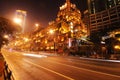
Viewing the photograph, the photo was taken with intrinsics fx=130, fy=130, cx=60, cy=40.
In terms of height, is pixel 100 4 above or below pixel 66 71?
above

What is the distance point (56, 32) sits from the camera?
76.2 metres

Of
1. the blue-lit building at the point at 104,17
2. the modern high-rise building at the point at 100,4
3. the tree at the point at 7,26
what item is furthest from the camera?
the modern high-rise building at the point at 100,4

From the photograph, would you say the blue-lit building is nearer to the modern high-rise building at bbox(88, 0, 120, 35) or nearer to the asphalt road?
the modern high-rise building at bbox(88, 0, 120, 35)

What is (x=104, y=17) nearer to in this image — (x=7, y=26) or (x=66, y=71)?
(x=66, y=71)

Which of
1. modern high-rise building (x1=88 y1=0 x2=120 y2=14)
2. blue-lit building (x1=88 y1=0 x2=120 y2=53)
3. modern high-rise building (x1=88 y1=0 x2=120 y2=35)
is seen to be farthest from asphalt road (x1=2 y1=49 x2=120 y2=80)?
modern high-rise building (x1=88 y1=0 x2=120 y2=14)

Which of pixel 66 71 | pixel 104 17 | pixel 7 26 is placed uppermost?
pixel 104 17

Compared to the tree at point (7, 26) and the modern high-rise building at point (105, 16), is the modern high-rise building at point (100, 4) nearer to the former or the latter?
the modern high-rise building at point (105, 16)

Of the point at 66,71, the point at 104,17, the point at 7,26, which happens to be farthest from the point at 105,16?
the point at 7,26

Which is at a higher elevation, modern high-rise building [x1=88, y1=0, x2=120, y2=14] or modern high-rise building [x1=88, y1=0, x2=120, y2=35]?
modern high-rise building [x1=88, y1=0, x2=120, y2=14]

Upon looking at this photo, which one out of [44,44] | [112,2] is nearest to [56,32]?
[44,44]

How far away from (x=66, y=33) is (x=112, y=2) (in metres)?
61.6

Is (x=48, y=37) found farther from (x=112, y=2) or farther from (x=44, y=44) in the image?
(x=112, y=2)

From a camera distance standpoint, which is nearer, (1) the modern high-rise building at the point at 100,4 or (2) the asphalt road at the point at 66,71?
(2) the asphalt road at the point at 66,71

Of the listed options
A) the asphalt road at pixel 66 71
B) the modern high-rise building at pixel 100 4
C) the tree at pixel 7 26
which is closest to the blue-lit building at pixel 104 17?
the modern high-rise building at pixel 100 4
